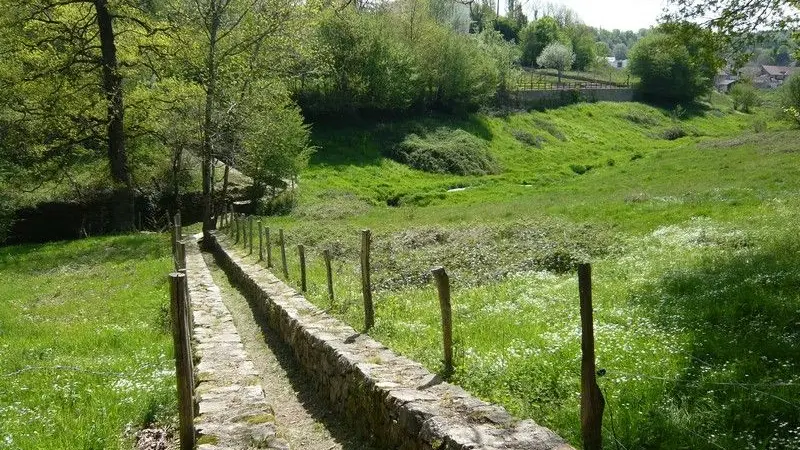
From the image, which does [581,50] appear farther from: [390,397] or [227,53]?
[390,397]

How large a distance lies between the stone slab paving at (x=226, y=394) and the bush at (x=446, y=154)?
42209 mm

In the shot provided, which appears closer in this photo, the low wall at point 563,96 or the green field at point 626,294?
the green field at point 626,294

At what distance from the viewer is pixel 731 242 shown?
14.5 metres

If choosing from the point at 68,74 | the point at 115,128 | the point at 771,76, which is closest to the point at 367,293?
the point at 115,128

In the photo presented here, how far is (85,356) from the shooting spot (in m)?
10.0

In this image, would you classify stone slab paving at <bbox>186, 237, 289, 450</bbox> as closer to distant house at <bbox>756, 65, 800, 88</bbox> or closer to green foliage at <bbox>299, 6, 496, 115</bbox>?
green foliage at <bbox>299, 6, 496, 115</bbox>

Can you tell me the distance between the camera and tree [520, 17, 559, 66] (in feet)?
411

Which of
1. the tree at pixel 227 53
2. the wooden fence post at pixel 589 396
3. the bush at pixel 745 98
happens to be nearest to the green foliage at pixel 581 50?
the bush at pixel 745 98

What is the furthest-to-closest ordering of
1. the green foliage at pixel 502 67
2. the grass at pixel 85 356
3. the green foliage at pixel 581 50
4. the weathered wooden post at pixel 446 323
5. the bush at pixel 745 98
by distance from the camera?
the green foliage at pixel 581 50 → the bush at pixel 745 98 → the green foliage at pixel 502 67 → the weathered wooden post at pixel 446 323 → the grass at pixel 85 356

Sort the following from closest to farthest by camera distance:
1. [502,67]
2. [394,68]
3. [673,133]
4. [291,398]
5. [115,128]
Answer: [291,398] < [115,128] < [394,68] < [502,67] < [673,133]

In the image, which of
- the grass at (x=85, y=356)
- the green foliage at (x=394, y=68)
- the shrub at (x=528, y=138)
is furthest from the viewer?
the shrub at (x=528, y=138)

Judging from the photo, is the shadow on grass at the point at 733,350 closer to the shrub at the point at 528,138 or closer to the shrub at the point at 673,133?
the shrub at the point at 528,138

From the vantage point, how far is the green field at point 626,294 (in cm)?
580

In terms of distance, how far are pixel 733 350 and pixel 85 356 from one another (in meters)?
9.35
